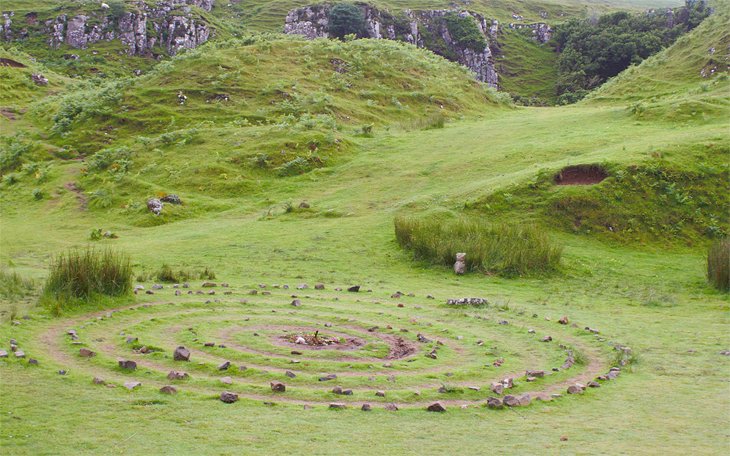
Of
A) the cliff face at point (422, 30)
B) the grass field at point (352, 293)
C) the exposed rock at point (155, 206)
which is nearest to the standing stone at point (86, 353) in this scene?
the grass field at point (352, 293)

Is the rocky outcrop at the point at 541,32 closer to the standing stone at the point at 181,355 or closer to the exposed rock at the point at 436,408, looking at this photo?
the standing stone at the point at 181,355

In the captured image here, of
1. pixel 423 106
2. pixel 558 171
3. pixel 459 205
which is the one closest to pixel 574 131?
pixel 558 171

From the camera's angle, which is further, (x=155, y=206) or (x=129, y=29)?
(x=129, y=29)

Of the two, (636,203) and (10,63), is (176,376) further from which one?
(10,63)

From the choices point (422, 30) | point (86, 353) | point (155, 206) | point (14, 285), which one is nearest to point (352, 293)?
point (14, 285)

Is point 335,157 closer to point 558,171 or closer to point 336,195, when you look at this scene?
point 336,195

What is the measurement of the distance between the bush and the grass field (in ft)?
177

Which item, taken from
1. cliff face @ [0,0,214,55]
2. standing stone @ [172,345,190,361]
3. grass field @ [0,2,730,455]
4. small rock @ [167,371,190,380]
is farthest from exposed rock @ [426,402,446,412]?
cliff face @ [0,0,214,55]

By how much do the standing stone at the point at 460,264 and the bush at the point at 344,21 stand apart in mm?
85368

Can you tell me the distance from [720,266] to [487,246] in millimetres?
5999

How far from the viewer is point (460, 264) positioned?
803 inches

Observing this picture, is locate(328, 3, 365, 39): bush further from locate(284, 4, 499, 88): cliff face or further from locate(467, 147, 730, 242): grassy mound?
locate(467, 147, 730, 242): grassy mound

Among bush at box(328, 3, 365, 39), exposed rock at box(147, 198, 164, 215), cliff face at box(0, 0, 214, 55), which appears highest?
bush at box(328, 3, 365, 39)

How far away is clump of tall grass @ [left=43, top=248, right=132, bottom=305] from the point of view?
1324 centimetres
